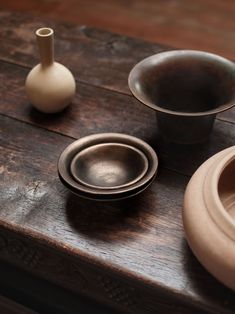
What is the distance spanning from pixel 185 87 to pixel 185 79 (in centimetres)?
2

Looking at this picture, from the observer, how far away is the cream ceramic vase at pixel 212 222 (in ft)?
2.34

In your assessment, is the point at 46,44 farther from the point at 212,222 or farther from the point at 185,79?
the point at 212,222

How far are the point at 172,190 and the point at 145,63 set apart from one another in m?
0.29

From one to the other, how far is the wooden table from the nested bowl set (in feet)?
0.15

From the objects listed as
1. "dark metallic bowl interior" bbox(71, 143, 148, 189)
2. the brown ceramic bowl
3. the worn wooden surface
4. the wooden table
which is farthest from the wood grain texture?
the worn wooden surface

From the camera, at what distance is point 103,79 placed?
49.4 inches

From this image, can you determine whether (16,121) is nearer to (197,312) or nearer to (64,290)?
(64,290)

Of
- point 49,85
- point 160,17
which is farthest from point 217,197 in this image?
point 160,17

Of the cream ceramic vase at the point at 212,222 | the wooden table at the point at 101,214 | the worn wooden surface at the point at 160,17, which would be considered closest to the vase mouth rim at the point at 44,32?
the wooden table at the point at 101,214

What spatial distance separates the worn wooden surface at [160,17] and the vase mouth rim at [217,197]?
1.39 metres

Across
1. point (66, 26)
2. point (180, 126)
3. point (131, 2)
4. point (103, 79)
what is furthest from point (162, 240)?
point (131, 2)

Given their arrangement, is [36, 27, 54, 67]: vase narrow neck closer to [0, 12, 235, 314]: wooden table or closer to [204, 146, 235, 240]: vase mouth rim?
[0, 12, 235, 314]: wooden table

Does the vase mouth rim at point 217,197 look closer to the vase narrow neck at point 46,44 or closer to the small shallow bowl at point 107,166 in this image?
the small shallow bowl at point 107,166

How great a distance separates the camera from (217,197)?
2.50ft
